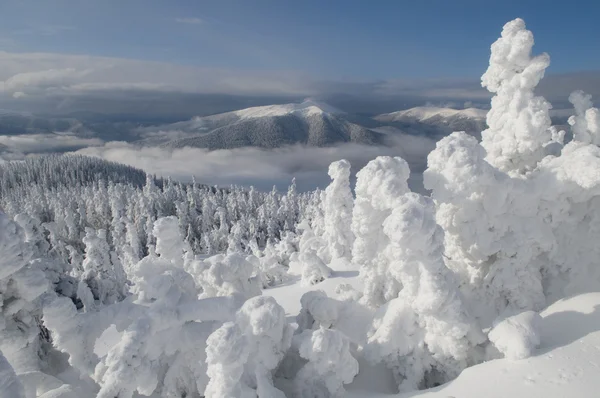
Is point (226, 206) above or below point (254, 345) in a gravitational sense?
below

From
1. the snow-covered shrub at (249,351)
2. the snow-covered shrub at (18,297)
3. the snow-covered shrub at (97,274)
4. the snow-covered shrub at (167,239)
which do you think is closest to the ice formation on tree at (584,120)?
the snow-covered shrub at (249,351)

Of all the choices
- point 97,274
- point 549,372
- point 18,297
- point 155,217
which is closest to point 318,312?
point 549,372

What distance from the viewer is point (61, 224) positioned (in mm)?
91375

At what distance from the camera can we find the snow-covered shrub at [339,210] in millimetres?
37188

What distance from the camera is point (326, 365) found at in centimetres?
1407

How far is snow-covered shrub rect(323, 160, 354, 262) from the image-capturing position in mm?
37188

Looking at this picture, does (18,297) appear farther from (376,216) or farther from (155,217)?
(155,217)

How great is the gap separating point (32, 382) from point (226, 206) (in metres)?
91.8

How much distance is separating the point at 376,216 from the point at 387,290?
3.88 m

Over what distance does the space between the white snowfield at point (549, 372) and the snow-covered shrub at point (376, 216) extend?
667 cm

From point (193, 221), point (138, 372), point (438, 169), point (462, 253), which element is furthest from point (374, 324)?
point (193, 221)

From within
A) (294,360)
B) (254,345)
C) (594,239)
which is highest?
(594,239)

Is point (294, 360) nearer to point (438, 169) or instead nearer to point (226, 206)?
point (438, 169)

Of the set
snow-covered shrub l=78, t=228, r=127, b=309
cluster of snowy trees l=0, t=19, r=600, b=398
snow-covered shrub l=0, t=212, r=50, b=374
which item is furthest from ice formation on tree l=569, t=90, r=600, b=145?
snow-covered shrub l=78, t=228, r=127, b=309
